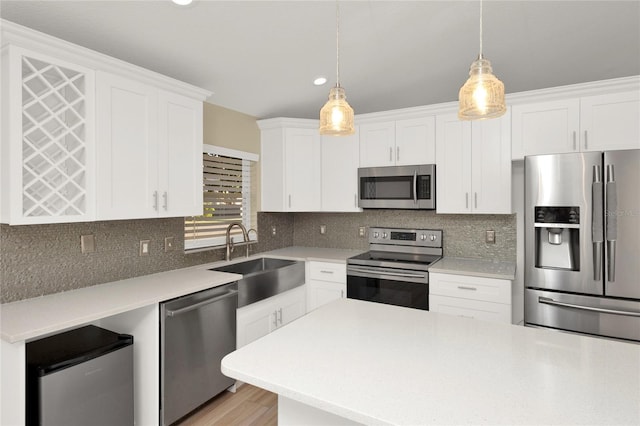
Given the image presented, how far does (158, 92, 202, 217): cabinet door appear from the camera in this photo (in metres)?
2.47

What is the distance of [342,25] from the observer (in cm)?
216

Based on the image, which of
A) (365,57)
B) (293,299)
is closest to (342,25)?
(365,57)

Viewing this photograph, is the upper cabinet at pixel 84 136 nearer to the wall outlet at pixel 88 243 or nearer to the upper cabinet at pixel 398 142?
the wall outlet at pixel 88 243

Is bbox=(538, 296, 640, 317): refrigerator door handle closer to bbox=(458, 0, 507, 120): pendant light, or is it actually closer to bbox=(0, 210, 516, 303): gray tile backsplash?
bbox=(0, 210, 516, 303): gray tile backsplash

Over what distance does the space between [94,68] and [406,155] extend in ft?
8.15

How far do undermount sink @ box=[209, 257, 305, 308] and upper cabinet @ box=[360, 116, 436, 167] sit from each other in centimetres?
126

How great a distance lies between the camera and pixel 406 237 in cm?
371

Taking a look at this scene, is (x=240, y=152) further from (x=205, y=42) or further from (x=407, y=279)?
(x=407, y=279)

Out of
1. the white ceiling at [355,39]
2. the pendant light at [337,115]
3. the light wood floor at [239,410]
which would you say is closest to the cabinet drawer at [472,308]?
the light wood floor at [239,410]

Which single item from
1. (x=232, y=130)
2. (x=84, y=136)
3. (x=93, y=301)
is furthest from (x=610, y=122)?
(x=93, y=301)

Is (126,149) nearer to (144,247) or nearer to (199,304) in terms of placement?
(144,247)

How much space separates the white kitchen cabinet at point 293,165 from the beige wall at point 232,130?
0.45ft

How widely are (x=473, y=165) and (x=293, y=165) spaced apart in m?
1.72

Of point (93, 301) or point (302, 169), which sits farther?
point (302, 169)
